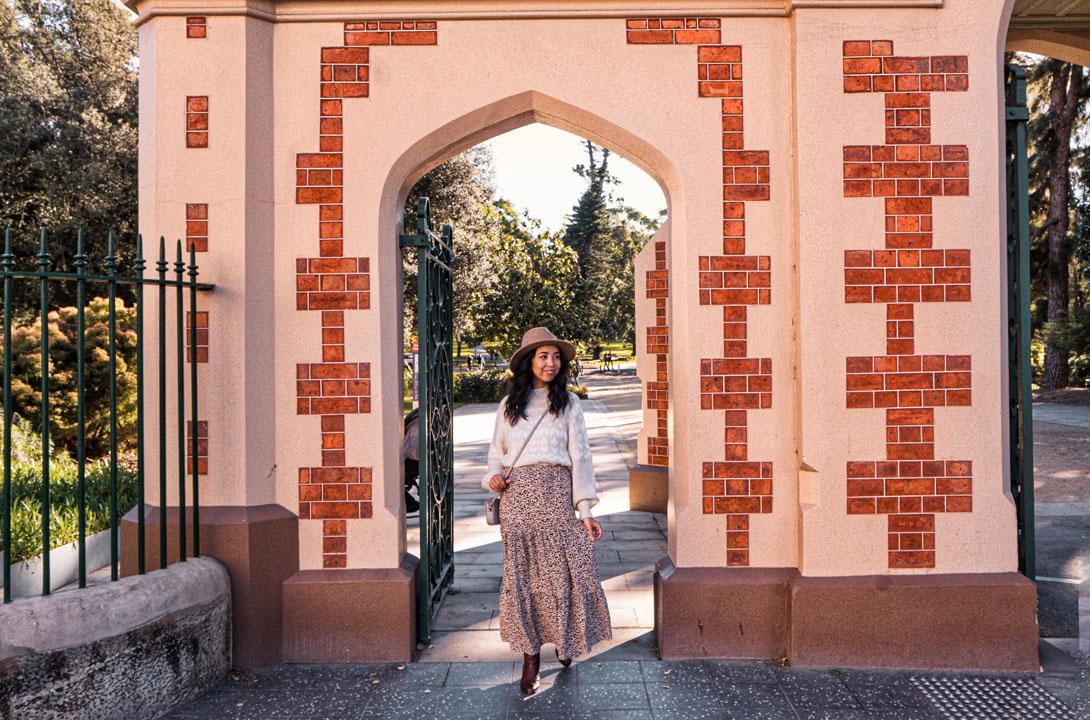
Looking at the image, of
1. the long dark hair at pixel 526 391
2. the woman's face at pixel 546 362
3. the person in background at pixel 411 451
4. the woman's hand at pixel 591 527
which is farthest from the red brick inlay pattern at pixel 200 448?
the person in background at pixel 411 451

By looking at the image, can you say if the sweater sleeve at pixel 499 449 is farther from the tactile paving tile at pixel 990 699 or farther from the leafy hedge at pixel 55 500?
the tactile paving tile at pixel 990 699

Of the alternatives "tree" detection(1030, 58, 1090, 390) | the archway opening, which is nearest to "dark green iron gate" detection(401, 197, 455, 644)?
the archway opening

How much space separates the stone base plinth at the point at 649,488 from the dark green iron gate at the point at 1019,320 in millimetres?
4116

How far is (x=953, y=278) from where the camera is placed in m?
4.11

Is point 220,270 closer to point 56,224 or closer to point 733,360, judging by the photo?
point 733,360

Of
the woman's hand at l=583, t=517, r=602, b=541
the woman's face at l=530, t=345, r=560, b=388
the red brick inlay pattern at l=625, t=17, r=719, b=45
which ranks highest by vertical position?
the red brick inlay pattern at l=625, t=17, r=719, b=45

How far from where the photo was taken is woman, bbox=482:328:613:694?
3867 millimetres

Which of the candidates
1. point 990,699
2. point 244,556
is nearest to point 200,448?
point 244,556

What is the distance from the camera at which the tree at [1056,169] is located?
21047 millimetres

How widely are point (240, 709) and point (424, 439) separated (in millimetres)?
Answer: 1672

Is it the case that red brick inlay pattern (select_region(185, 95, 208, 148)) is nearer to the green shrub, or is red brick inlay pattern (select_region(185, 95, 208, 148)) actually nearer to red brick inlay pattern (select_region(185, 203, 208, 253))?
red brick inlay pattern (select_region(185, 203, 208, 253))

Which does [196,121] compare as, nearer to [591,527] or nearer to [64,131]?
[591,527]

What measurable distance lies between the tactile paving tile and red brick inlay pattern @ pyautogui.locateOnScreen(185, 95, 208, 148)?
4.75 m

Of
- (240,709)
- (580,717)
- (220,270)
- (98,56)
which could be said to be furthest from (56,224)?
(580,717)
